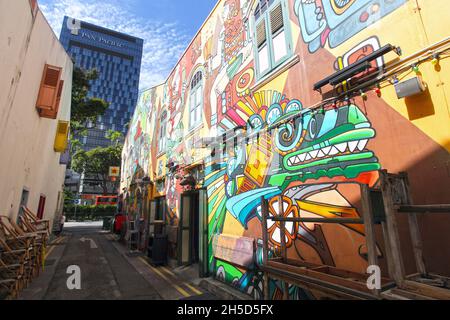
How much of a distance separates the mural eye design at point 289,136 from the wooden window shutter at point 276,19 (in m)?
2.18

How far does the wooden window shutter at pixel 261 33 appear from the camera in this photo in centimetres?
532

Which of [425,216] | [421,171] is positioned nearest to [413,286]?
[425,216]

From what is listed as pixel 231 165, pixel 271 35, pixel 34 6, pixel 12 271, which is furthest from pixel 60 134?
pixel 271 35

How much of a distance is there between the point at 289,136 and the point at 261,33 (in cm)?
271

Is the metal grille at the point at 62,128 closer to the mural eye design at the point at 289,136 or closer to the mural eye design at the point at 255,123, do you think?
the mural eye design at the point at 255,123

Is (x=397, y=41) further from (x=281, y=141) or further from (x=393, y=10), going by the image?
(x=281, y=141)

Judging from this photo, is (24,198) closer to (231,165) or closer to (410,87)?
(231,165)

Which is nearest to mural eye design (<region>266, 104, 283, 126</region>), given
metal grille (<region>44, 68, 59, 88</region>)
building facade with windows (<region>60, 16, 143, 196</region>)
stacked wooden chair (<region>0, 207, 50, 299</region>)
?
stacked wooden chair (<region>0, 207, 50, 299</region>)

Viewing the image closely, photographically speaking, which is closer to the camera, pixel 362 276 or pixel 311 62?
pixel 362 276

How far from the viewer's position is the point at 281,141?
450cm

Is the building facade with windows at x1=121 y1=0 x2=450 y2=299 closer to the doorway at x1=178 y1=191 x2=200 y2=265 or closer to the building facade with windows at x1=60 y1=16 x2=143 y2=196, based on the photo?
the doorway at x1=178 y1=191 x2=200 y2=265

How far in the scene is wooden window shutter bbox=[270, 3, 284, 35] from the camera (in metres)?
4.90

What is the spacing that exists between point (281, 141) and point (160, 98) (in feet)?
30.8

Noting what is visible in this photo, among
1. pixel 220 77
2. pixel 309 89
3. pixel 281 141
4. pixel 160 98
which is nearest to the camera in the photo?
pixel 309 89
